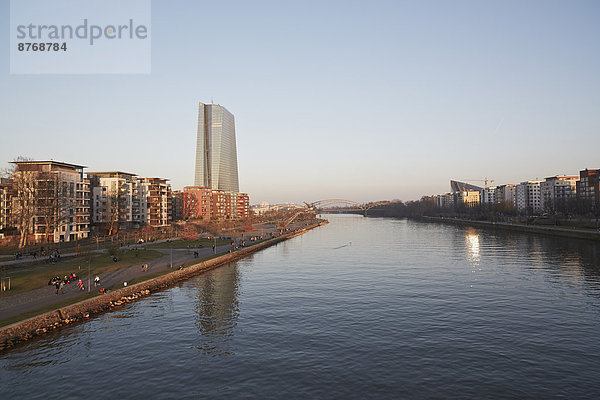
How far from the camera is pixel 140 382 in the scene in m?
18.7

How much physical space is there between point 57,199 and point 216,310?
4738cm

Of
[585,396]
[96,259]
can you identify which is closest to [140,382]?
[585,396]

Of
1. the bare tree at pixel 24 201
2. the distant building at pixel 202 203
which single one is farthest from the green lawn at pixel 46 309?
the distant building at pixel 202 203

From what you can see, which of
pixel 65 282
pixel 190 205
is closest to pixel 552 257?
pixel 65 282

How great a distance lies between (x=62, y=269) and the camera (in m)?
40.2

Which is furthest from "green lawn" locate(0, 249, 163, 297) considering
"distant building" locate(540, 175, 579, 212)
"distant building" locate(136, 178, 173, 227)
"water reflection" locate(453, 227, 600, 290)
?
"distant building" locate(540, 175, 579, 212)

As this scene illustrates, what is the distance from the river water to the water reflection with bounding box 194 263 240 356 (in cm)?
11

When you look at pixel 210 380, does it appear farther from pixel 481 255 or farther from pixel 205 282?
pixel 481 255

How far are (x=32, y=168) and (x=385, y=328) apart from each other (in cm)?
7002

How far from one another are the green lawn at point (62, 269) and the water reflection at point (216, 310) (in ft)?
34.1

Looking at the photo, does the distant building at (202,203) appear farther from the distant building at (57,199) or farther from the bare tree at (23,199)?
the bare tree at (23,199)

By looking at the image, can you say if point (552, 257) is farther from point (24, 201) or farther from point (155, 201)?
point (155, 201)

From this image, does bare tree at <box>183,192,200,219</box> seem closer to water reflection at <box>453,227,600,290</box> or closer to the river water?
water reflection at <box>453,227,600,290</box>

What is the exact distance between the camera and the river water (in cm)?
1811
